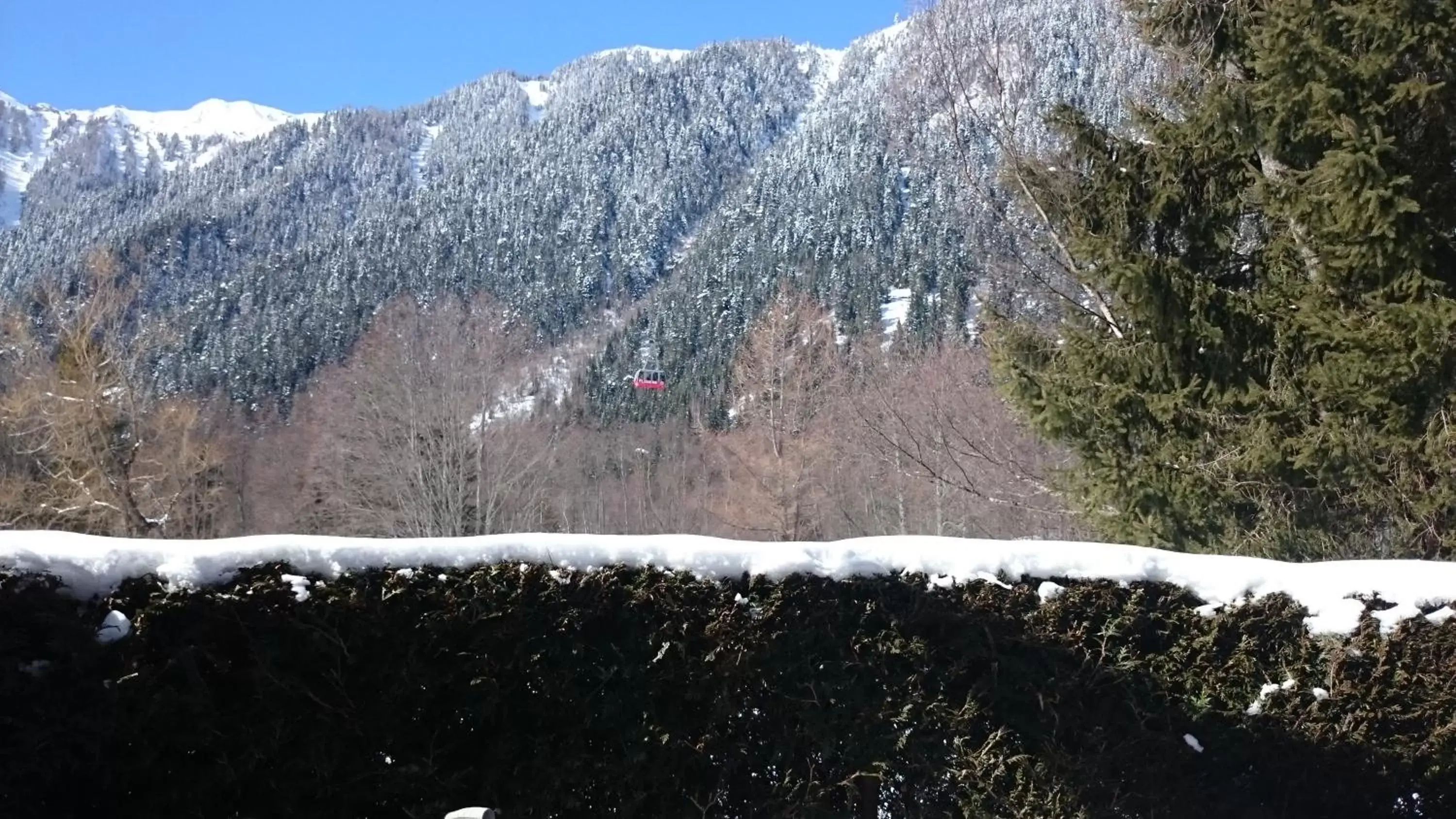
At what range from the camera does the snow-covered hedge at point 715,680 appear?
4148 mm

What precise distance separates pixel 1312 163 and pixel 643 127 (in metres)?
164

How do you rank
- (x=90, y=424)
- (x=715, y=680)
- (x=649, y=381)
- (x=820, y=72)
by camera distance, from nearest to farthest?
(x=715, y=680) < (x=90, y=424) < (x=649, y=381) < (x=820, y=72)

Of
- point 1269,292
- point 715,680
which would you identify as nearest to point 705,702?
point 715,680

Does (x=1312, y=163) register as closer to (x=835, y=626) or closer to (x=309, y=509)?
(x=835, y=626)

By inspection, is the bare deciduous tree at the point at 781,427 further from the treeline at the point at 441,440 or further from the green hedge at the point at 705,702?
the green hedge at the point at 705,702

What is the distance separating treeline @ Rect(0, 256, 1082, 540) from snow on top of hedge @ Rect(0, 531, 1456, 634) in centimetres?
899

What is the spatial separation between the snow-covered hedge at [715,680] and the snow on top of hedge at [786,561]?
0.01 m

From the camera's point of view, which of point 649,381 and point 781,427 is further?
point 649,381

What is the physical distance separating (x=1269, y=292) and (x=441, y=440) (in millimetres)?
22942

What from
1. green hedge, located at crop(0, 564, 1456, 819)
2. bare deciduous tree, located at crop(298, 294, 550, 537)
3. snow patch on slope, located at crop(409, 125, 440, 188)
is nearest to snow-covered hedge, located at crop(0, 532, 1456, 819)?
green hedge, located at crop(0, 564, 1456, 819)

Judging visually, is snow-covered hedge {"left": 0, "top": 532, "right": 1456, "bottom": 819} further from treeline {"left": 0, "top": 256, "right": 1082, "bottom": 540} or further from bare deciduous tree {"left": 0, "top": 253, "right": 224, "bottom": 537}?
bare deciduous tree {"left": 0, "top": 253, "right": 224, "bottom": 537}

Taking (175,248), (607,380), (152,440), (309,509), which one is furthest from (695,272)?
(152,440)

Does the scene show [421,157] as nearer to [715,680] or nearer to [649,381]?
[649,381]

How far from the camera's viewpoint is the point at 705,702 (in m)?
4.53
